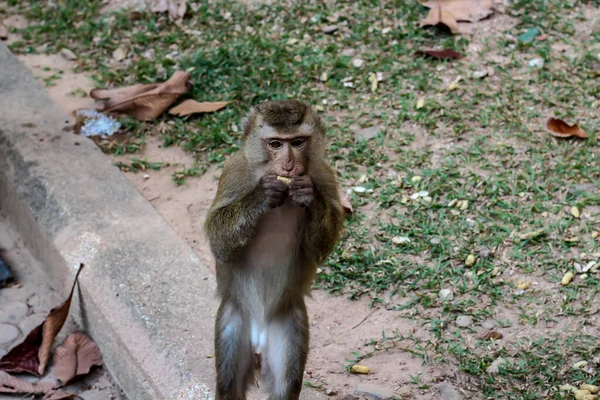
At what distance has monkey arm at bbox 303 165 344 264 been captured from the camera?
3426 millimetres

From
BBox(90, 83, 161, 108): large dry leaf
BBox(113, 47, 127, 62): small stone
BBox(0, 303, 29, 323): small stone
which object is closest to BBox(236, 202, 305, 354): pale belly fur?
BBox(0, 303, 29, 323): small stone

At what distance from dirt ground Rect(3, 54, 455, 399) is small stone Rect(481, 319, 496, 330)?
0.31 m

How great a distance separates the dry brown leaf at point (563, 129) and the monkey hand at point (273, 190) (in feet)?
9.20

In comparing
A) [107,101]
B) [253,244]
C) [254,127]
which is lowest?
[107,101]

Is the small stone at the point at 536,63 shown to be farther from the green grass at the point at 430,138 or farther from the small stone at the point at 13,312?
the small stone at the point at 13,312

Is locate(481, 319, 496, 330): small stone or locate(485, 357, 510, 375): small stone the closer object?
locate(485, 357, 510, 375): small stone

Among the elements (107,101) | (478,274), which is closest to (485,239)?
(478,274)

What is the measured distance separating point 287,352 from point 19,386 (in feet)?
5.43

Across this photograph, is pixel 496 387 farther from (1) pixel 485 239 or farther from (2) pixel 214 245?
(2) pixel 214 245

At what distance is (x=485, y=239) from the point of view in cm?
Answer: 482

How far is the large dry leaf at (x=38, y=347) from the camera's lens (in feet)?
14.9

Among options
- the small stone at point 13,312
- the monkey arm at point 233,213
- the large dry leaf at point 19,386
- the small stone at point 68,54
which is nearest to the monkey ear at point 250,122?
the monkey arm at point 233,213

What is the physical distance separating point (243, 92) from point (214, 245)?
292cm

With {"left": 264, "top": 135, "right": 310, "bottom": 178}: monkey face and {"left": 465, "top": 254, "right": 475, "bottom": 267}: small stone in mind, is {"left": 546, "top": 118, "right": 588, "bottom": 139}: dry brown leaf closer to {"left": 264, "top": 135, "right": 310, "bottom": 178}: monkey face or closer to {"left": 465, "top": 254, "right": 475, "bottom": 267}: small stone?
{"left": 465, "top": 254, "right": 475, "bottom": 267}: small stone
